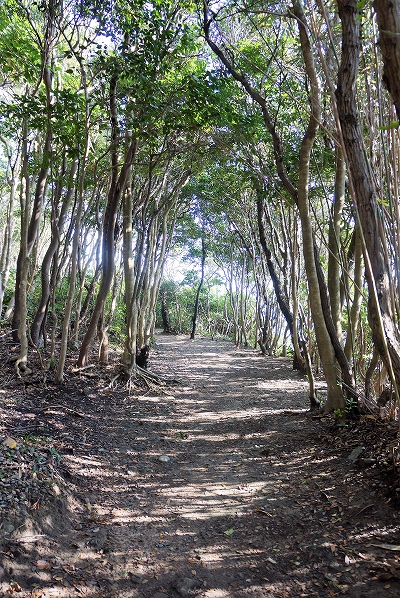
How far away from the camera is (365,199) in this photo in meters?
3.13

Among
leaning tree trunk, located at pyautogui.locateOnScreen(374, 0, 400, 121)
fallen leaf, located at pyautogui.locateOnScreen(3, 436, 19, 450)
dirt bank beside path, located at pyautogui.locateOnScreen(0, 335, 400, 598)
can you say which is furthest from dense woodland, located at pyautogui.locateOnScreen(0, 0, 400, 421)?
fallen leaf, located at pyautogui.locateOnScreen(3, 436, 19, 450)

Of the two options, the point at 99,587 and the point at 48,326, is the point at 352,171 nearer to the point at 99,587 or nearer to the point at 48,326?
the point at 99,587

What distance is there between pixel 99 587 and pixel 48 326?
28.1ft

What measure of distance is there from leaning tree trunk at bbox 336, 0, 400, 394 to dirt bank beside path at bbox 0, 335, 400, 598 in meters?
1.24

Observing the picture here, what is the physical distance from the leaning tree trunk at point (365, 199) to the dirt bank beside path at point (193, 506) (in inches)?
49.0

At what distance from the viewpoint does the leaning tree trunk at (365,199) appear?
3066 mm

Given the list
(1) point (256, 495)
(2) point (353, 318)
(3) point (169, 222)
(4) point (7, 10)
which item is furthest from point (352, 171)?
(3) point (169, 222)

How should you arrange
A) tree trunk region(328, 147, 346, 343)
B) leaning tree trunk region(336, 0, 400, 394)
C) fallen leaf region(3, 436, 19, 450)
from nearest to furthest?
leaning tree trunk region(336, 0, 400, 394) < fallen leaf region(3, 436, 19, 450) < tree trunk region(328, 147, 346, 343)

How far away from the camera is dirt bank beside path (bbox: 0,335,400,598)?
2.59m

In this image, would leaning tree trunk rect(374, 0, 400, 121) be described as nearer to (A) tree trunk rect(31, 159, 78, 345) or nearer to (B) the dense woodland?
(B) the dense woodland

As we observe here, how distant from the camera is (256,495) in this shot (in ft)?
12.5

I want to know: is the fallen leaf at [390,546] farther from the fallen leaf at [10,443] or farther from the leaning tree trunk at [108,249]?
the leaning tree trunk at [108,249]

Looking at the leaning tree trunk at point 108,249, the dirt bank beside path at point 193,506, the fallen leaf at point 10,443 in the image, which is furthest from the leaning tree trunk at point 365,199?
the leaning tree trunk at point 108,249

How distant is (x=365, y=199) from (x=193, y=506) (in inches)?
123
